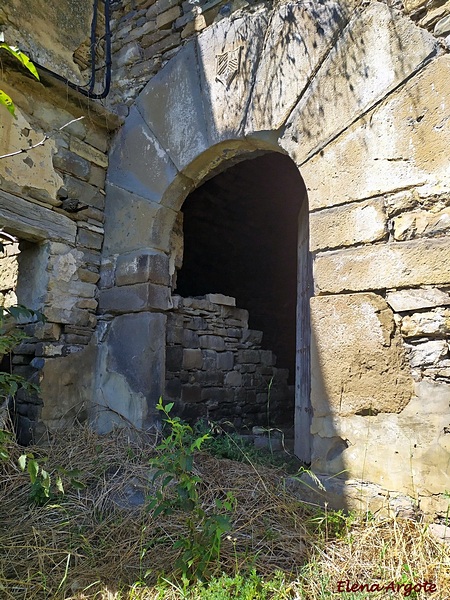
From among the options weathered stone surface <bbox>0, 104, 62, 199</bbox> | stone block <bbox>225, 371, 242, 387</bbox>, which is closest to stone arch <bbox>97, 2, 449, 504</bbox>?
weathered stone surface <bbox>0, 104, 62, 199</bbox>

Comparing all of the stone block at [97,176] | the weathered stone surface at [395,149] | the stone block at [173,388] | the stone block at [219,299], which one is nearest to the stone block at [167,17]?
the stone block at [97,176]

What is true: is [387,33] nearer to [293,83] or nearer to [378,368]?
[293,83]

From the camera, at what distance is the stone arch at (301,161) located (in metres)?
2.24

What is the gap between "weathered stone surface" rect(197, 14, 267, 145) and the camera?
9.70ft

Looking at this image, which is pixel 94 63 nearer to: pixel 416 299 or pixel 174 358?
pixel 174 358

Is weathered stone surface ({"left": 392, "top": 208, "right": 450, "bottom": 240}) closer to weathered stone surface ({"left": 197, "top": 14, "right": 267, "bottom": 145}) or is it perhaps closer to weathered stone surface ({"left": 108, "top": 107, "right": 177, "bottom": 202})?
weathered stone surface ({"left": 197, "top": 14, "right": 267, "bottom": 145})

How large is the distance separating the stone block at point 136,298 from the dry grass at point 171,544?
1.16m

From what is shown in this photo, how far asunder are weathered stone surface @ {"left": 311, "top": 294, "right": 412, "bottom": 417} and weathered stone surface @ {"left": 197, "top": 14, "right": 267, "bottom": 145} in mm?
1359

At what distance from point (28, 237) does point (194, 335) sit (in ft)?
4.61

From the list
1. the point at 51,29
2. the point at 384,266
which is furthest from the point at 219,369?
the point at 51,29

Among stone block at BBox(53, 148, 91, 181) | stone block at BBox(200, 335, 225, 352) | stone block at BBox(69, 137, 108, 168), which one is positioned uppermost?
stone block at BBox(69, 137, 108, 168)

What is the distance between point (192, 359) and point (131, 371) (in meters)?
0.60

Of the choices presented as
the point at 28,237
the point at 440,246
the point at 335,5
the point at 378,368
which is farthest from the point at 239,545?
the point at 335,5

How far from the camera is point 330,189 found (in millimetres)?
2475
